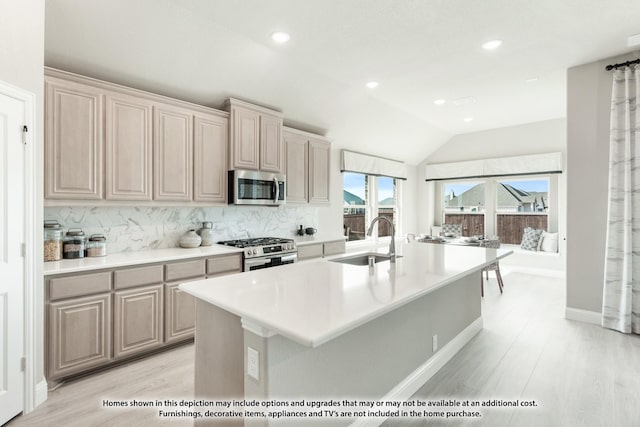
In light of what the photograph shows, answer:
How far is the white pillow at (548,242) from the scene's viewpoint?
5923mm

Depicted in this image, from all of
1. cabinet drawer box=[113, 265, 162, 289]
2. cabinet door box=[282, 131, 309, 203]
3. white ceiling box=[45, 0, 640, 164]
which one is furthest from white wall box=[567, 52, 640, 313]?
cabinet drawer box=[113, 265, 162, 289]

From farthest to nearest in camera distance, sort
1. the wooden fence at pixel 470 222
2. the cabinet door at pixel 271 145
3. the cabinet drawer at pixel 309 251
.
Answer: the wooden fence at pixel 470 222 → the cabinet drawer at pixel 309 251 → the cabinet door at pixel 271 145

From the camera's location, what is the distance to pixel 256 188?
371cm

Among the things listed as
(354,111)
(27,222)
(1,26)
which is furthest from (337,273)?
(354,111)

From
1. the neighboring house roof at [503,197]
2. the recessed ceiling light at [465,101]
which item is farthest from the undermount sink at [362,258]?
the neighboring house roof at [503,197]

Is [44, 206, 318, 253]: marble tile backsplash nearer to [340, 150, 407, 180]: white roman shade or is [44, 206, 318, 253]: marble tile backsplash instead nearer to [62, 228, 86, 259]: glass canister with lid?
[62, 228, 86, 259]: glass canister with lid

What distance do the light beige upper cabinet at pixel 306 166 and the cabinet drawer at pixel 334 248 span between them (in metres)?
0.64

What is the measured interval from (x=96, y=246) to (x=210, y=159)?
1320 mm

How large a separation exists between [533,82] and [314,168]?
119 inches

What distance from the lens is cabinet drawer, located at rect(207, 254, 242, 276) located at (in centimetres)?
309

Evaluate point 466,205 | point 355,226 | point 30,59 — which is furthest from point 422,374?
point 466,205

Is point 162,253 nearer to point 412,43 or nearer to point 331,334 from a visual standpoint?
point 331,334

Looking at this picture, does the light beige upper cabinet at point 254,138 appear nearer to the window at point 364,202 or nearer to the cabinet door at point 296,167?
the cabinet door at point 296,167

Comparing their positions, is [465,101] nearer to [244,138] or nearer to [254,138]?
[254,138]
